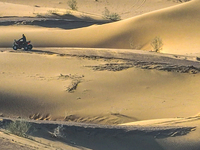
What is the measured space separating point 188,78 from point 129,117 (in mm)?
4112

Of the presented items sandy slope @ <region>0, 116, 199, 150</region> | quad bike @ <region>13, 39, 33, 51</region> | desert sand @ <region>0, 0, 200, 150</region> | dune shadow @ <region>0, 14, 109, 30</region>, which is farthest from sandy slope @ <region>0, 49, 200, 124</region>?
dune shadow @ <region>0, 14, 109, 30</region>

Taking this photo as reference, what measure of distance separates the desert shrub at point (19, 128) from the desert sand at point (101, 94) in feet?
0.55

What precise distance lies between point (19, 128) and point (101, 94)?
Answer: 5.64m

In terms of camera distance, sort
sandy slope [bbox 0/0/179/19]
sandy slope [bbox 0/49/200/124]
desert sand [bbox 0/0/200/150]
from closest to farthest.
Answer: desert sand [bbox 0/0/200/150] → sandy slope [bbox 0/49/200/124] → sandy slope [bbox 0/0/179/19]

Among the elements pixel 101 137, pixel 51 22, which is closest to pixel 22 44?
pixel 51 22

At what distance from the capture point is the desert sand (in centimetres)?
1088

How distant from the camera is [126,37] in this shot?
25.4 m

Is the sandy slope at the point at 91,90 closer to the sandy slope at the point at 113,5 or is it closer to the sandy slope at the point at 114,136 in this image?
the sandy slope at the point at 114,136

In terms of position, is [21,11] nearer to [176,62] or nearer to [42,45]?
[42,45]

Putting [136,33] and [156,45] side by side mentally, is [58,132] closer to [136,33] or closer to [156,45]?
[156,45]

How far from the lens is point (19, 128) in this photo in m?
10.2

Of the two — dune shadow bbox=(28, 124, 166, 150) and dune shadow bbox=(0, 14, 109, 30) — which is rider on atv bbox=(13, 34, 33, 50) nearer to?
dune shadow bbox=(0, 14, 109, 30)

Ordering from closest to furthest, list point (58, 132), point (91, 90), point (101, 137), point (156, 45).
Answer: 1. point (58, 132)
2. point (101, 137)
3. point (91, 90)
4. point (156, 45)

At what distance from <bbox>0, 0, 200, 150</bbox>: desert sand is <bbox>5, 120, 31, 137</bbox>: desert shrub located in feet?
0.55
